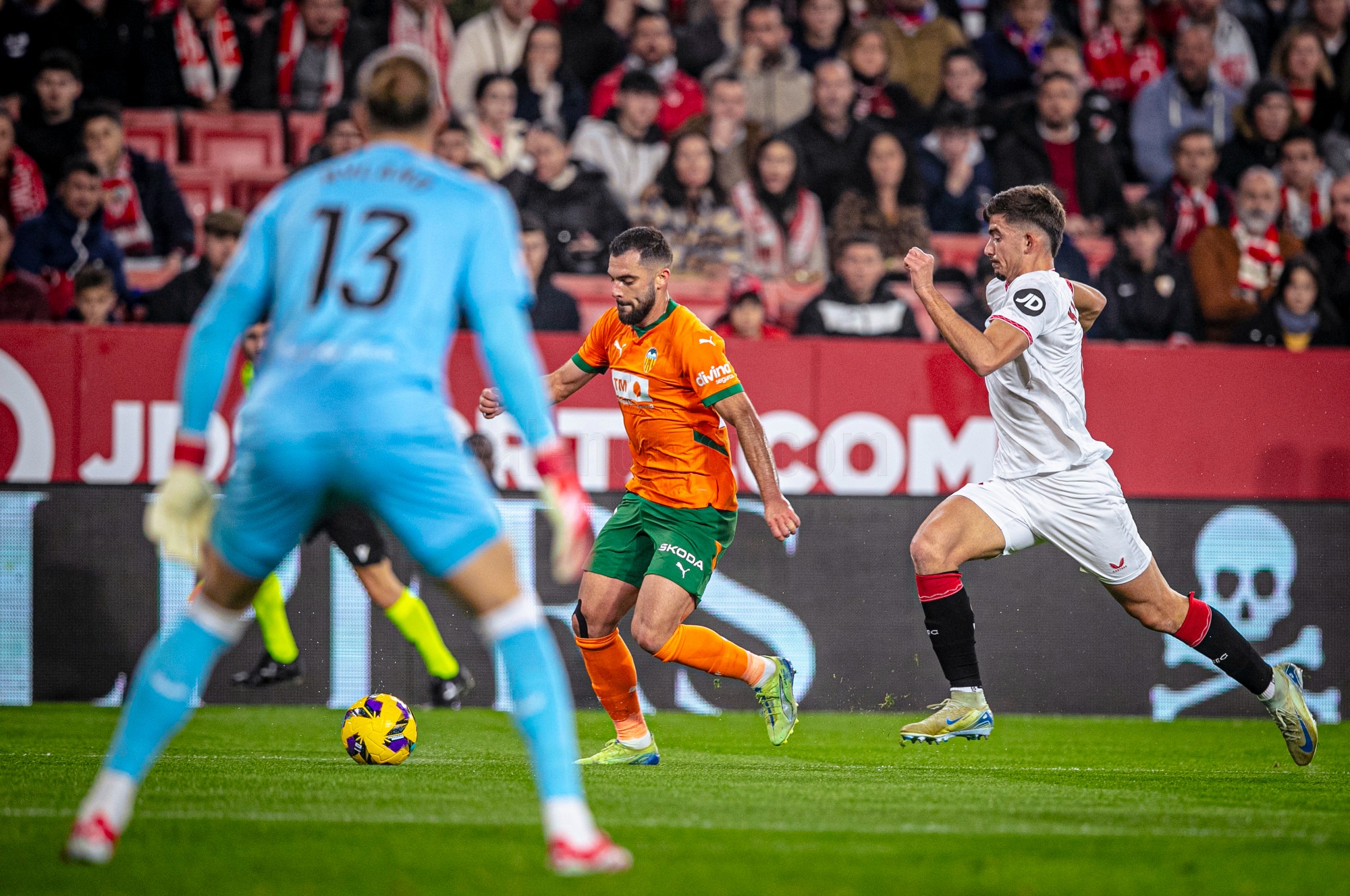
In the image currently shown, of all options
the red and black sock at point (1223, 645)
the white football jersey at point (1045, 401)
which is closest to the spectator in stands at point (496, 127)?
the white football jersey at point (1045, 401)

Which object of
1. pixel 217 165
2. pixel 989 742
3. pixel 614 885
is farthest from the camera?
pixel 217 165

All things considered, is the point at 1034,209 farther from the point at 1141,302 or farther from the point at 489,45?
the point at 489,45

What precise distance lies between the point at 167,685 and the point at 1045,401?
13.5 feet

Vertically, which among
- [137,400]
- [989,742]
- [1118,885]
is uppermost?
[137,400]

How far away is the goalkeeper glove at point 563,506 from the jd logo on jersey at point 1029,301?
3075 mm

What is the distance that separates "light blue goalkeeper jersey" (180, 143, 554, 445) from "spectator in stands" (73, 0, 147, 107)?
384 inches

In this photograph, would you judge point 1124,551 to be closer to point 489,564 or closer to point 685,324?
point 685,324

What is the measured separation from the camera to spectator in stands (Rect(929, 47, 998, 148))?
44.6 feet

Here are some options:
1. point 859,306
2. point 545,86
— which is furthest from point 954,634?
point 545,86

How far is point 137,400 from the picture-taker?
9906 millimetres

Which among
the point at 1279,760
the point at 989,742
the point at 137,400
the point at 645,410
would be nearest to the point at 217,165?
the point at 137,400

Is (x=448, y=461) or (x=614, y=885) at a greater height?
(x=448, y=461)

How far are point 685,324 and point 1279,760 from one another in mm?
3663

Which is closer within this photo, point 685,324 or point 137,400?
point 685,324
